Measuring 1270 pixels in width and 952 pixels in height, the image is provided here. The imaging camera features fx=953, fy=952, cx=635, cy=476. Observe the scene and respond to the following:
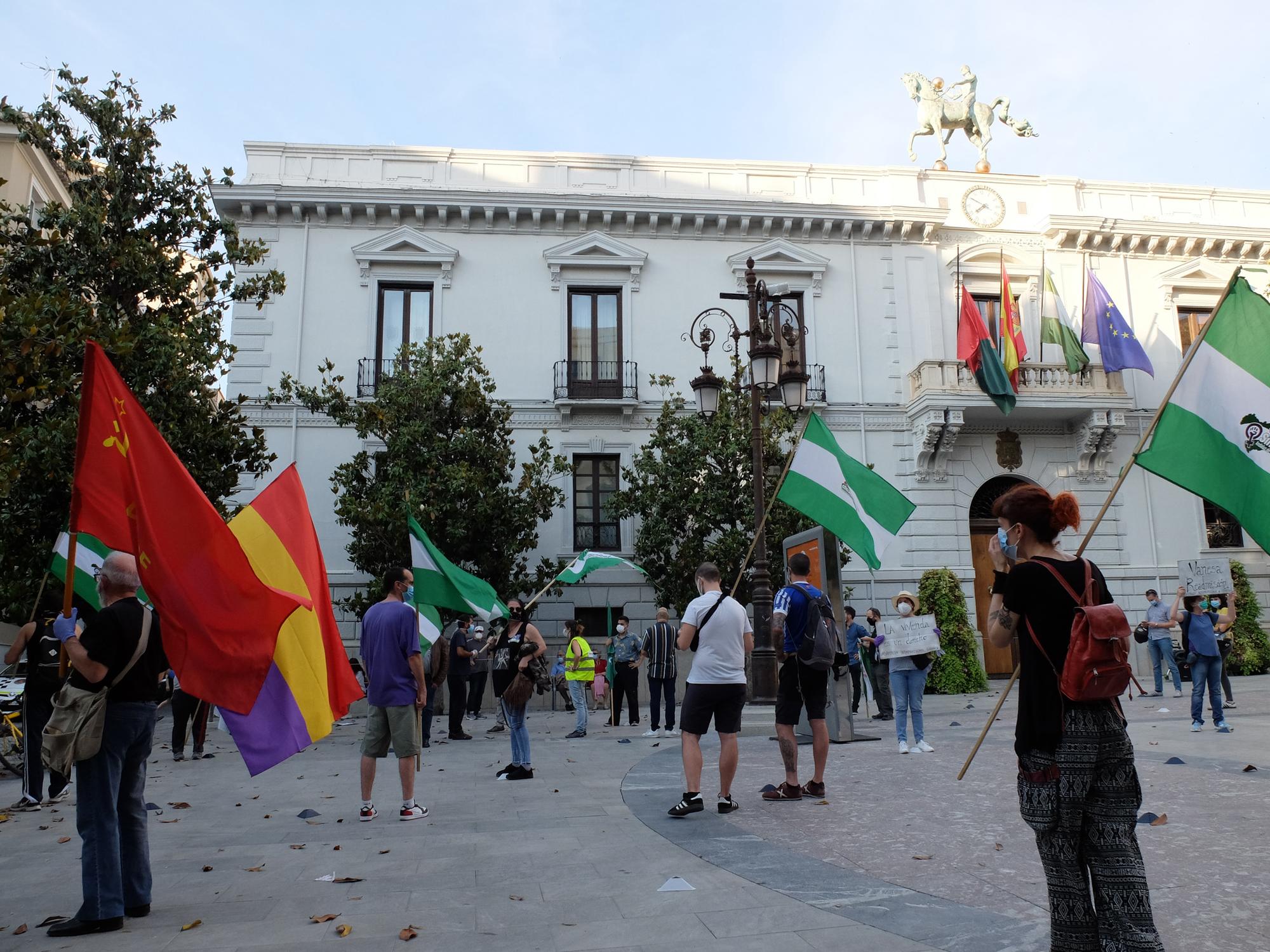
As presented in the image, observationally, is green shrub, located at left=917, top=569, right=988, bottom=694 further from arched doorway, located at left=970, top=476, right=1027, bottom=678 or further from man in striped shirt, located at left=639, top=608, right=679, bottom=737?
man in striped shirt, located at left=639, top=608, right=679, bottom=737

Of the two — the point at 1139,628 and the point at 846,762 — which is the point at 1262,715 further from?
the point at 846,762

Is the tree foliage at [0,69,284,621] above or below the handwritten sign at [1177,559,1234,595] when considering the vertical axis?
above

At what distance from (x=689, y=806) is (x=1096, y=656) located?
13.6ft

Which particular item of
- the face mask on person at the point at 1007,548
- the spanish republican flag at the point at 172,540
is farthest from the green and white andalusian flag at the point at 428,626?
the face mask on person at the point at 1007,548

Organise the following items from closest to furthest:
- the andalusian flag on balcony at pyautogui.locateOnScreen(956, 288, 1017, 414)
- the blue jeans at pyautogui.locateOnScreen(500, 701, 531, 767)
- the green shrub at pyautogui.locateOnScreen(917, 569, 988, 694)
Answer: the blue jeans at pyautogui.locateOnScreen(500, 701, 531, 767) → the green shrub at pyautogui.locateOnScreen(917, 569, 988, 694) → the andalusian flag on balcony at pyautogui.locateOnScreen(956, 288, 1017, 414)

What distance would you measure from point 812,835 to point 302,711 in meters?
3.21

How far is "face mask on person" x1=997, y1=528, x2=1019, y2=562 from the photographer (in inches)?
148

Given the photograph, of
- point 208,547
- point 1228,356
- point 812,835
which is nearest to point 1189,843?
point 812,835

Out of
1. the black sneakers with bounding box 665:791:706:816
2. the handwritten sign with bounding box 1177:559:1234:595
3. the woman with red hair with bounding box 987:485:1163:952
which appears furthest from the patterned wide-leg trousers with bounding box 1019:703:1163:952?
the handwritten sign with bounding box 1177:559:1234:595

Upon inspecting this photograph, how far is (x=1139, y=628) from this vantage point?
18188 millimetres

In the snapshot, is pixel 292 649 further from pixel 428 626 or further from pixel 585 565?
pixel 585 565

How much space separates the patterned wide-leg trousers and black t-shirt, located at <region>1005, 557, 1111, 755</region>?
0.17ft

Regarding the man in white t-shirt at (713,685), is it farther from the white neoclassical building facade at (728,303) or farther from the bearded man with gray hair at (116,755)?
the white neoclassical building facade at (728,303)

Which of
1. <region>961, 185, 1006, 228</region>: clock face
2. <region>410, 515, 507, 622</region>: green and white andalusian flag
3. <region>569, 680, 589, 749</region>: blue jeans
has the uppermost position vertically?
<region>961, 185, 1006, 228</region>: clock face
